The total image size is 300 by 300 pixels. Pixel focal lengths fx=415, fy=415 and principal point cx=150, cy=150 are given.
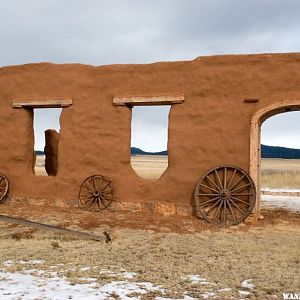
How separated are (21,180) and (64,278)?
7500mm

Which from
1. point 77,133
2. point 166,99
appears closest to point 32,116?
point 77,133

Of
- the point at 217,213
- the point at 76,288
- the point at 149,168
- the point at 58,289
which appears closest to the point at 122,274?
the point at 76,288

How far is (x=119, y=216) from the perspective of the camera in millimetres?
10453

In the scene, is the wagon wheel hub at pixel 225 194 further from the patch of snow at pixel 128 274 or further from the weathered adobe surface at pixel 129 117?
the patch of snow at pixel 128 274

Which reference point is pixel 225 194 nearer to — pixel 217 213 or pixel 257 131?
pixel 217 213

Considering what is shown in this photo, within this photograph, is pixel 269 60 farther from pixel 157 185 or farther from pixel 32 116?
pixel 32 116

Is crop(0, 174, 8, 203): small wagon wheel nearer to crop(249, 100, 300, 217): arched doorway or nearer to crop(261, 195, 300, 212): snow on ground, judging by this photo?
crop(249, 100, 300, 217): arched doorway

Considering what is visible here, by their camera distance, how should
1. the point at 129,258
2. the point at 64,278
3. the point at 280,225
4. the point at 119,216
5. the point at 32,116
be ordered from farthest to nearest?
the point at 32,116 → the point at 119,216 → the point at 280,225 → the point at 129,258 → the point at 64,278

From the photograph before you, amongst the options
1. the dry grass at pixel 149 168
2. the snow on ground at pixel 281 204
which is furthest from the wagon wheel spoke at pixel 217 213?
the dry grass at pixel 149 168

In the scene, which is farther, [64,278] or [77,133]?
[77,133]

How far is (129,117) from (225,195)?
330 cm

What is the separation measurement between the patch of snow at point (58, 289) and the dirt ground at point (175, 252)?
0.63ft

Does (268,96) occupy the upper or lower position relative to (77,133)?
upper

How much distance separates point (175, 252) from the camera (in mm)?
6809
